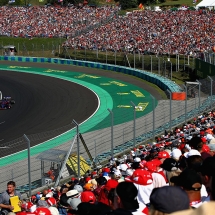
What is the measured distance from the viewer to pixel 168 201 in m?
4.43

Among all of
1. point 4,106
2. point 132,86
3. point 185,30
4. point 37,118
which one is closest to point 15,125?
point 37,118

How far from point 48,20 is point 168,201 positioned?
59.8m

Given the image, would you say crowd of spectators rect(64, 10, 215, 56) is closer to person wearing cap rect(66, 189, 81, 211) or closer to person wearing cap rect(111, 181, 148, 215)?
person wearing cap rect(66, 189, 81, 211)

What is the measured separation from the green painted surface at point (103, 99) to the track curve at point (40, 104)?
2.78 feet

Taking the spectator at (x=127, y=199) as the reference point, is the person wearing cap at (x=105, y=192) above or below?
below

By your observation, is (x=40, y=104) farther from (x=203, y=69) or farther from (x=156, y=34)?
(x=156, y=34)

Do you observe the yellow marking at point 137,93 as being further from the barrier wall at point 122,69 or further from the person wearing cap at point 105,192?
the person wearing cap at point 105,192

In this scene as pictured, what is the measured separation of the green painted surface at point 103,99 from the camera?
71.1ft

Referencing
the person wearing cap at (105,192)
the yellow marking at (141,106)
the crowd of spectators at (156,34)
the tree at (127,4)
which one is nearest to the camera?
the person wearing cap at (105,192)

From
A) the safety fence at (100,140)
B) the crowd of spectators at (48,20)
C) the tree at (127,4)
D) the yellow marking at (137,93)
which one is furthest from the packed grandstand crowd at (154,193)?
the tree at (127,4)

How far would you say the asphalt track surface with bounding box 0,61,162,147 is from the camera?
89.5 feet

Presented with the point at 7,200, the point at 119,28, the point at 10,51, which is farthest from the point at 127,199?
the point at 10,51

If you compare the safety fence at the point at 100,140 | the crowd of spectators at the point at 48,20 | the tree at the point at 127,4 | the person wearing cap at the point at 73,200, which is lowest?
the safety fence at the point at 100,140

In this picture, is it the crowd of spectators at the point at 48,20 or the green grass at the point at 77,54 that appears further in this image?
the crowd of spectators at the point at 48,20
